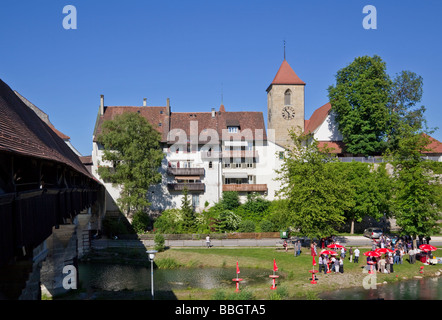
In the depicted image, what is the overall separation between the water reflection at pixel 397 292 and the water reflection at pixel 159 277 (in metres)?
6.46

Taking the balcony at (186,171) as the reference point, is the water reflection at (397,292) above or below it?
below

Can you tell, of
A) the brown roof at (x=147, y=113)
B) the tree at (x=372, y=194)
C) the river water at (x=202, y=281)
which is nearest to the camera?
the river water at (x=202, y=281)

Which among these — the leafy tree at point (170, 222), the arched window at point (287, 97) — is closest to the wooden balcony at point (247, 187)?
the leafy tree at point (170, 222)

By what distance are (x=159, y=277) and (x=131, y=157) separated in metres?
19.2

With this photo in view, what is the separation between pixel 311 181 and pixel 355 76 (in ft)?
84.1

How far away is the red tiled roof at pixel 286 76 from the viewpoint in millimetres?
64125

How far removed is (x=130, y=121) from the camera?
5025 centimetres

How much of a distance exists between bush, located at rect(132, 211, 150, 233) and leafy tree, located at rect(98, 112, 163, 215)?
774 millimetres

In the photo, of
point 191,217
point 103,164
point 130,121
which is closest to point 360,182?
point 191,217

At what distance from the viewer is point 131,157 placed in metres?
48.8

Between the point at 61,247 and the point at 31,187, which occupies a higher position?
the point at 31,187

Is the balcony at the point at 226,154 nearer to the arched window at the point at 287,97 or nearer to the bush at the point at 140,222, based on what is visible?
the bush at the point at 140,222

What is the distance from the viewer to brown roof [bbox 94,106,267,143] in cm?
5775

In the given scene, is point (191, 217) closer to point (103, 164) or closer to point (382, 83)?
point (103, 164)
